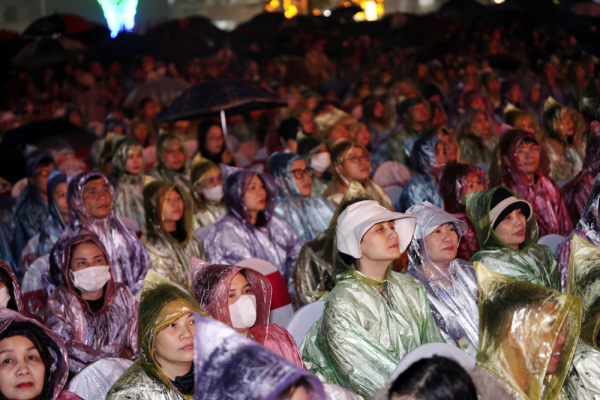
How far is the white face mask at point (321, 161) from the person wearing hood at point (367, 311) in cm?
374

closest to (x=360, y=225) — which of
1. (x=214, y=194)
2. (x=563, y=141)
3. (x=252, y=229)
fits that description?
(x=252, y=229)

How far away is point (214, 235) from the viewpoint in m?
5.14

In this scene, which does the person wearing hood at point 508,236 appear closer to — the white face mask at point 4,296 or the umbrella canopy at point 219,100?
the white face mask at point 4,296

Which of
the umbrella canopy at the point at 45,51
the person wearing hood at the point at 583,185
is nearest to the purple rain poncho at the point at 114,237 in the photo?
the person wearing hood at the point at 583,185

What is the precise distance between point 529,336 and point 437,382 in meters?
0.69

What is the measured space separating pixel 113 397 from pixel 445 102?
10819 millimetres

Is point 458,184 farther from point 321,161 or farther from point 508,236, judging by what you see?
point 321,161

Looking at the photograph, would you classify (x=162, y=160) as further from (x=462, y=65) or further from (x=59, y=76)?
(x=59, y=76)

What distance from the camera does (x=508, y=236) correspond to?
4.00m

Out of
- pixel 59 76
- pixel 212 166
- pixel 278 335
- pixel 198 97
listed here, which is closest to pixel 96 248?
pixel 278 335

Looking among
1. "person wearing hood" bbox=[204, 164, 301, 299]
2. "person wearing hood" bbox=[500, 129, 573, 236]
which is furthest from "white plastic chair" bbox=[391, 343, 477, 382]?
"person wearing hood" bbox=[500, 129, 573, 236]

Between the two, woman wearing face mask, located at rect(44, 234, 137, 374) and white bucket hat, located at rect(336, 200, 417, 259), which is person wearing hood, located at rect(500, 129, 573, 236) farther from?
woman wearing face mask, located at rect(44, 234, 137, 374)

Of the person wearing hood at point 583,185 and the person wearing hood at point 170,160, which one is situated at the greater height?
the person wearing hood at point 170,160

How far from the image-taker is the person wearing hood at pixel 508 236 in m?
3.94
